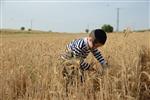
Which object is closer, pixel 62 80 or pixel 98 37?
pixel 62 80

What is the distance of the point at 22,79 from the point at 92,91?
1331 millimetres

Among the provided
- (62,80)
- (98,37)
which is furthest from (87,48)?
(62,80)

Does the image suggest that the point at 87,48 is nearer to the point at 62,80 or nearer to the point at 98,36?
the point at 98,36

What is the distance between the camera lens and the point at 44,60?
5344 mm

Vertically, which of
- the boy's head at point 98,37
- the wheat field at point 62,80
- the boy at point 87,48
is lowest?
the wheat field at point 62,80

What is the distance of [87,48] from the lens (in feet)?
16.6

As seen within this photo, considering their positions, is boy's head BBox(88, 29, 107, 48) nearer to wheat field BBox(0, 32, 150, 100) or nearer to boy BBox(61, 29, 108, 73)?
boy BBox(61, 29, 108, 73)

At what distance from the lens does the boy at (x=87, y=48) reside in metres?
4.81

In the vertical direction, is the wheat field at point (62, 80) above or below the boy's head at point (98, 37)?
below

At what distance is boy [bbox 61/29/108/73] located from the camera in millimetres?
4812

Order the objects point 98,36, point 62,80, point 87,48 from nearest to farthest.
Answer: point 62,80, point 98,36, point 87,48

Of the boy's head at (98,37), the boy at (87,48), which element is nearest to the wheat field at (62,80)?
the boy at (87,48)

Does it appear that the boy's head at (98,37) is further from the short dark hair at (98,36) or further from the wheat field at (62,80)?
the wheat field at (62,80)

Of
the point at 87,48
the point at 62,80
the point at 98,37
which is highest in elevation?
the point at 98,37
